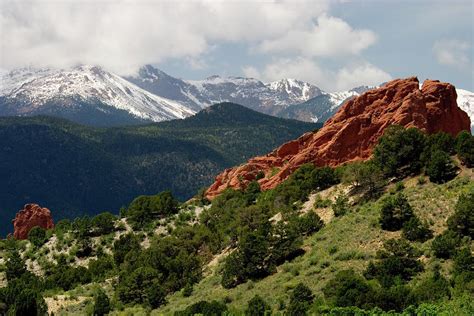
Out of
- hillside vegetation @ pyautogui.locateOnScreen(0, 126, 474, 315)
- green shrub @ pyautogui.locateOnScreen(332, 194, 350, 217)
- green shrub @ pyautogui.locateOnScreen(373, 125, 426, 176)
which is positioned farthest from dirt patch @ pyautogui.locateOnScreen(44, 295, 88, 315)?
green shrub @ pyautogui.locateOnScreen(373, 125, 426, 176)

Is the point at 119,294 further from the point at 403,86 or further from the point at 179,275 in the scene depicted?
the point at 403,86

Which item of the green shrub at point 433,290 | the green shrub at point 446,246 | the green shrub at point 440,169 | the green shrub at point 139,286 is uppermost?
the green shrub at point 440,169

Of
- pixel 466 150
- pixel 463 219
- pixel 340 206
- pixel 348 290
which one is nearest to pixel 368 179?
pixel 340 206

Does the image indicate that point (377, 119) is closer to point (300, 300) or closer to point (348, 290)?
point (300, 300)

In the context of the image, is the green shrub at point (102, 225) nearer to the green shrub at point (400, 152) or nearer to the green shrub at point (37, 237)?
the green shrub at point (37, 237)

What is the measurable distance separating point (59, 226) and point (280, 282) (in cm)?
7001

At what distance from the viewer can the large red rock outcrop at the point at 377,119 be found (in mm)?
90875

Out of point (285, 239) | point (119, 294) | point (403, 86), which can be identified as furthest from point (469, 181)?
point (119, 294)

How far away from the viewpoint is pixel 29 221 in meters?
126

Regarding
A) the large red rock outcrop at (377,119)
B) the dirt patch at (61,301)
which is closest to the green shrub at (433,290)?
the dirt patch at (61,301)

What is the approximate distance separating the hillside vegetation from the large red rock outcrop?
217 inches

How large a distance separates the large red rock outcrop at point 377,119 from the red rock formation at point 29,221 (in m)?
51.6

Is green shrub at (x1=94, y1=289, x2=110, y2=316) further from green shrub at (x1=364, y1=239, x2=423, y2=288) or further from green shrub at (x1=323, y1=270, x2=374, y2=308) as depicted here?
green shrub at (x1=364, y1=239, x2=423, y2=288)

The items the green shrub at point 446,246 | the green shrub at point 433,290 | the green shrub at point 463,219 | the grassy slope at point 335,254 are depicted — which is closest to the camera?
the green shrub at point 433,290
